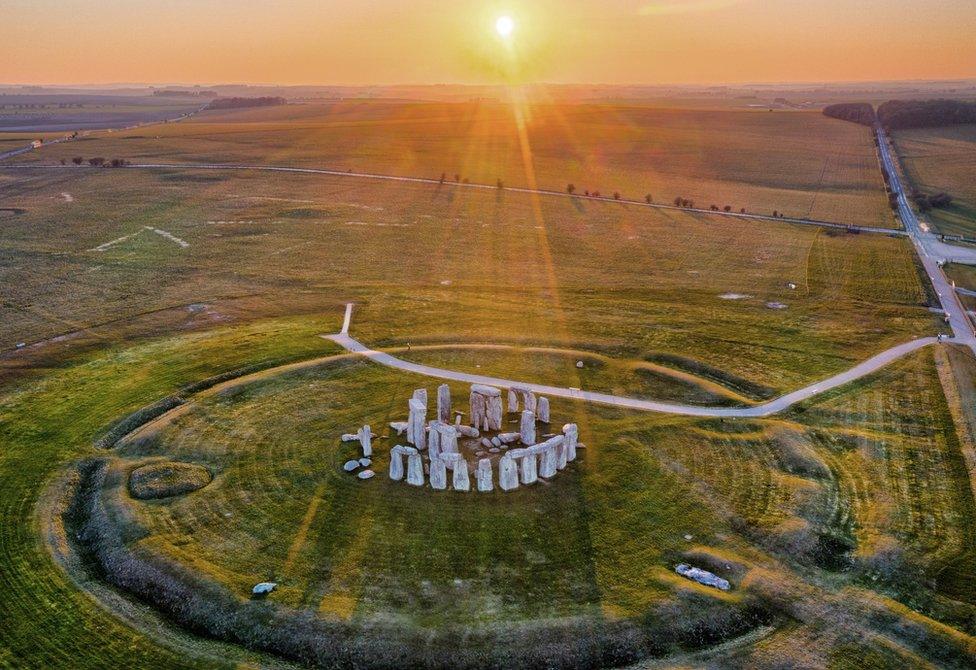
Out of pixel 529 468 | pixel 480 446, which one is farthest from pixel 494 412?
pixel 529 468

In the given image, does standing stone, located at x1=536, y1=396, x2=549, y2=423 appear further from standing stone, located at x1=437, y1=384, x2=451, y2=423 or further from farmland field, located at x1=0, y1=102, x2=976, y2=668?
standing stone, located at x1=437, y1=384, x2=451, y2=423

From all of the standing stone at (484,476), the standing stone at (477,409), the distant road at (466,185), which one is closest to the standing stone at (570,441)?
the standing stone at (484,476)

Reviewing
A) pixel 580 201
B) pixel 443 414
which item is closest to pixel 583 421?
pixel 443 414

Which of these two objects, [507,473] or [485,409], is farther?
[485,409]

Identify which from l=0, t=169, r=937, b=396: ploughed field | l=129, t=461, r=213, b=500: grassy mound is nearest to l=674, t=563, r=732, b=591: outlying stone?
l=0, t=169, r=937, b=396: ploughed field

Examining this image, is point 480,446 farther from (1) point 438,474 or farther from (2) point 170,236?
(2) point 170,236

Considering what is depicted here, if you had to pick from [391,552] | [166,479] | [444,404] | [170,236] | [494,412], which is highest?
[170,236]
